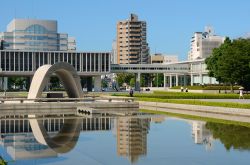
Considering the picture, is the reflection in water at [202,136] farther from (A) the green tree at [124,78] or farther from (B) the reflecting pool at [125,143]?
(A) the green tree at [124,78]

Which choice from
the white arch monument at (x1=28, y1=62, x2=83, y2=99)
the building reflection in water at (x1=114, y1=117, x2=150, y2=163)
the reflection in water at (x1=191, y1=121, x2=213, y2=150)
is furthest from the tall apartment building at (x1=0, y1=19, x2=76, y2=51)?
the reflection in water at (x1=191, y1=121, x2=213, y2=150)

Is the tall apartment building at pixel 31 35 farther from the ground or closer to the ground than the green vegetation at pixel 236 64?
farther from the ground

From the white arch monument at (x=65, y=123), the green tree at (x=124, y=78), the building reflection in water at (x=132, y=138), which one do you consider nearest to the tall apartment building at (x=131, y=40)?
the green tree at (x=124, y=78)

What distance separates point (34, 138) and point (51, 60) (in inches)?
3338

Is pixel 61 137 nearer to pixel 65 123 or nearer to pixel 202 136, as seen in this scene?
pixel 202 136

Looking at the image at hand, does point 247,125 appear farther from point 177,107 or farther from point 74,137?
point 177,107

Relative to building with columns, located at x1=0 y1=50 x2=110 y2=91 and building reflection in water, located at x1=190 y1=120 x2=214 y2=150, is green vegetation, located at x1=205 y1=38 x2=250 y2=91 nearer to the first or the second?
building with columns, located at x1=0 y1=50 x2=110 y2=91

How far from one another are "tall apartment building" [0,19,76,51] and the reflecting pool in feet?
447

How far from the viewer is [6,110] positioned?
36.2 metres

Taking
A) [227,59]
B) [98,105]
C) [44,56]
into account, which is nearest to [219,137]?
[98,105]

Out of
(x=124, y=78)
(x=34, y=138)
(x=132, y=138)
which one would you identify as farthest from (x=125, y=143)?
(x=124, y=78)

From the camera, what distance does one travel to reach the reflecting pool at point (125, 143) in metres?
14.1

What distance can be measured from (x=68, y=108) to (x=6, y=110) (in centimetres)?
501

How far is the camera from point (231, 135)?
1980 centimetres
